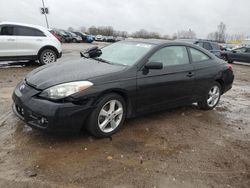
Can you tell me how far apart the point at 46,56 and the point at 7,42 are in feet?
5.11

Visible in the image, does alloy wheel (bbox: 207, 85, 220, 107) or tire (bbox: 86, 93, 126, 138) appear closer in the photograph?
tire (bbox: 86, 93, 126, 138)

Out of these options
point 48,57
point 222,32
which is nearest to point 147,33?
point 222,32

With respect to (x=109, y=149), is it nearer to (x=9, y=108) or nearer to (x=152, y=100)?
(x=152, y=100)

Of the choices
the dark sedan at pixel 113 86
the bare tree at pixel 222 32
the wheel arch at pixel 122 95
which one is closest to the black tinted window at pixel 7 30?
the dark sedan at pixel 113 86

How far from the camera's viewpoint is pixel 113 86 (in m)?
4.43

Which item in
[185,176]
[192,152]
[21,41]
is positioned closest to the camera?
[185,176]

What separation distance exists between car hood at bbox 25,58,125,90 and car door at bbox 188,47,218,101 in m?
1.88

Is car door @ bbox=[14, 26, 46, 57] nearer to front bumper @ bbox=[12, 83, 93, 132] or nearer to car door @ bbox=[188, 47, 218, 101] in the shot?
car door @ bbox=[188, 47, 218, 101]

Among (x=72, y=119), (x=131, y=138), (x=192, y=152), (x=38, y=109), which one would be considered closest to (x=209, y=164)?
(x=192, y=152)

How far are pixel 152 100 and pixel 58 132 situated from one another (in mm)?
1753

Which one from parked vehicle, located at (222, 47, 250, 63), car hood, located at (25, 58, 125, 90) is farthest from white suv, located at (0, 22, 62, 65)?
parked vehicle, located at (222, 47, 250, 63)

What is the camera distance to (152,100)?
5.09 meters

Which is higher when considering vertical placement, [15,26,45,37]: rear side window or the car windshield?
the car windshield

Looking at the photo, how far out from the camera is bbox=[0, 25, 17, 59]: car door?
10711 mm
